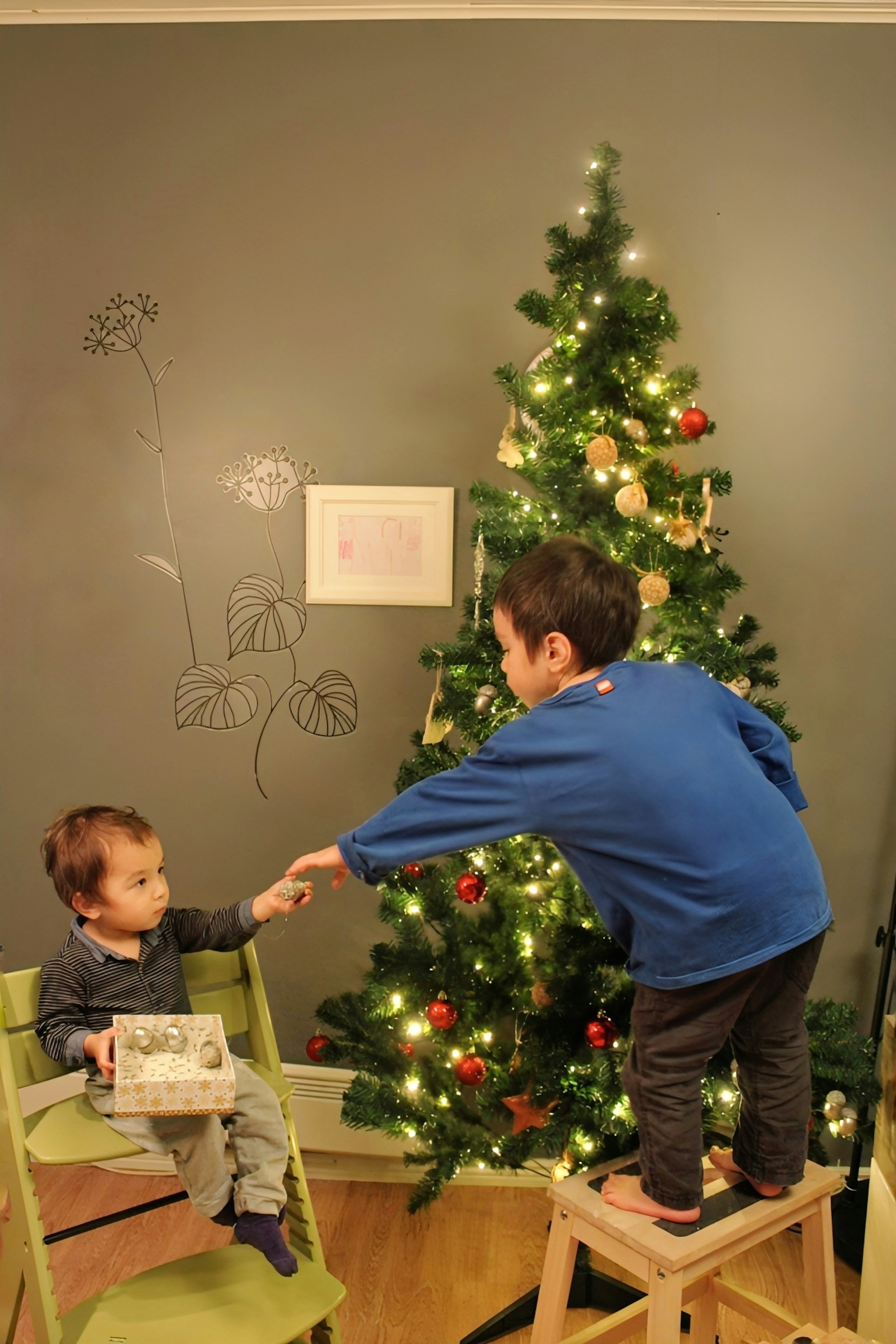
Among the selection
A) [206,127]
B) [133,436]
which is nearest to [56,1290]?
[133,436]

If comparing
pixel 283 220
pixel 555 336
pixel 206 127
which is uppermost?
pixel 206 127

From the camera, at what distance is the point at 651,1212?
1585 millimetres

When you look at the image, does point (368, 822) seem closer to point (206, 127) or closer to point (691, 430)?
point (691, 430)

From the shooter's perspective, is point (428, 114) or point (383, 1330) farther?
point (428, 114)

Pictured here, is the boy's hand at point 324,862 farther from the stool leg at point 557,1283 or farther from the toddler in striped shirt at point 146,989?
the stool leg at point 557,1283

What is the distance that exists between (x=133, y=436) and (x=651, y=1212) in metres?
2.22

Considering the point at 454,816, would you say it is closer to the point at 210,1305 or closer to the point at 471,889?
the point at 471,889

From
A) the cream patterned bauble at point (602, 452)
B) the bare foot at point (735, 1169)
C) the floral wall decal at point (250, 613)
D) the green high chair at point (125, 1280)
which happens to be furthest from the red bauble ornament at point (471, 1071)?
the cream patterned bauble at point (602, 452)

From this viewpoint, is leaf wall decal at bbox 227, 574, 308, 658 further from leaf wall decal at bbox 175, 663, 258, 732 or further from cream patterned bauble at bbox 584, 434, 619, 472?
cream patterned bauble at bbox 584, 434, 619, 472

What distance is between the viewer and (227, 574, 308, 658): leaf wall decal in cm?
274

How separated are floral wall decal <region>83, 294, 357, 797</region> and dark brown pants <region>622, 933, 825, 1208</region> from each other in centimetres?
135

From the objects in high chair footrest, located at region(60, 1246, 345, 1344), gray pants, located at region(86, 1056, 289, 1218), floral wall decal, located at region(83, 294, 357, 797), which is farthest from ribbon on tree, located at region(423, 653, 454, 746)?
high chair footrest, located at region(60, 1246, 345, 1344)

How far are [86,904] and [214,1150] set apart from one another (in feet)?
1.63

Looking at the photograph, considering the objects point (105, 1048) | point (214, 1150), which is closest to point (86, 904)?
point (105, 1048)
